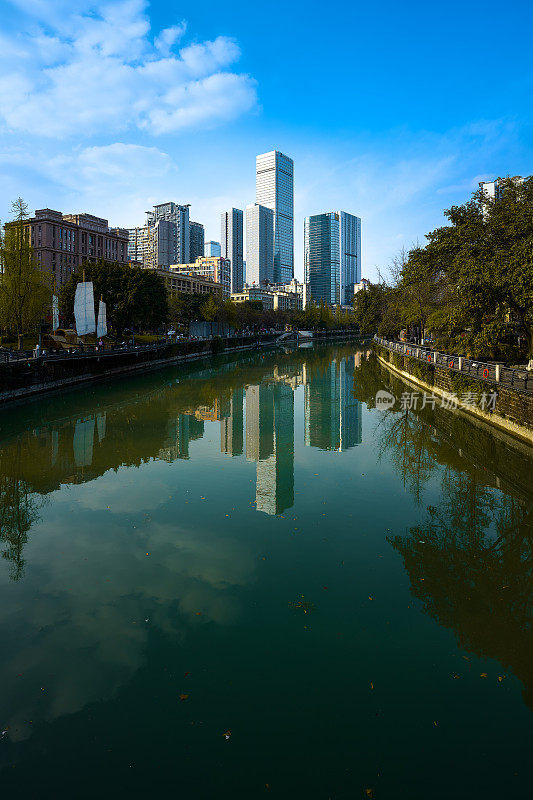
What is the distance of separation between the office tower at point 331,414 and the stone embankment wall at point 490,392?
200 inches

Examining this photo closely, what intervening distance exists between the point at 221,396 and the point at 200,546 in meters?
22.3

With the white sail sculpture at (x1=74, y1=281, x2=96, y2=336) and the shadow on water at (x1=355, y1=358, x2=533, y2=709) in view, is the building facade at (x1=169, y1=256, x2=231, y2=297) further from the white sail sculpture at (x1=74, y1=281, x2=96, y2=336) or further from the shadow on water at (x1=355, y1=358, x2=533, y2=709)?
the shadow on water at (x1=355, y1=358, x2=533, y2=709)

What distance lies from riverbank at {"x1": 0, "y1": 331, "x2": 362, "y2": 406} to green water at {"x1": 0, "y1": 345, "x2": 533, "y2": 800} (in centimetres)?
1324

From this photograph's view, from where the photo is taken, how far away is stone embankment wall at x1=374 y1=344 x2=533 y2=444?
16688 mm

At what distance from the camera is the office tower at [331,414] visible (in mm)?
18812

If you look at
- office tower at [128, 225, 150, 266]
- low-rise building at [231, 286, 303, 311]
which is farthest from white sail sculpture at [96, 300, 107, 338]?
office tower at [128, 225, 150, 266]

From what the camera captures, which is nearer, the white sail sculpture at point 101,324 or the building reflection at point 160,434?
the building reflection at point 160,434

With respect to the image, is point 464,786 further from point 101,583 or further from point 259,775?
point 101,583

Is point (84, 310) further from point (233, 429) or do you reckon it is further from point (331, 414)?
point (331, 414)

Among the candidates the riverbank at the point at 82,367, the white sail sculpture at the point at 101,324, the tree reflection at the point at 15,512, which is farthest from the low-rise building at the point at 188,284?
the tree reflection at the point at 15,512

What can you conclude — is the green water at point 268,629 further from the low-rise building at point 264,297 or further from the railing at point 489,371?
the low-rise building at point 264,297

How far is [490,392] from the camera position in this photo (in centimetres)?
2031

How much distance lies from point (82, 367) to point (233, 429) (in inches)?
755

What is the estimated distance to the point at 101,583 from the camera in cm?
805
